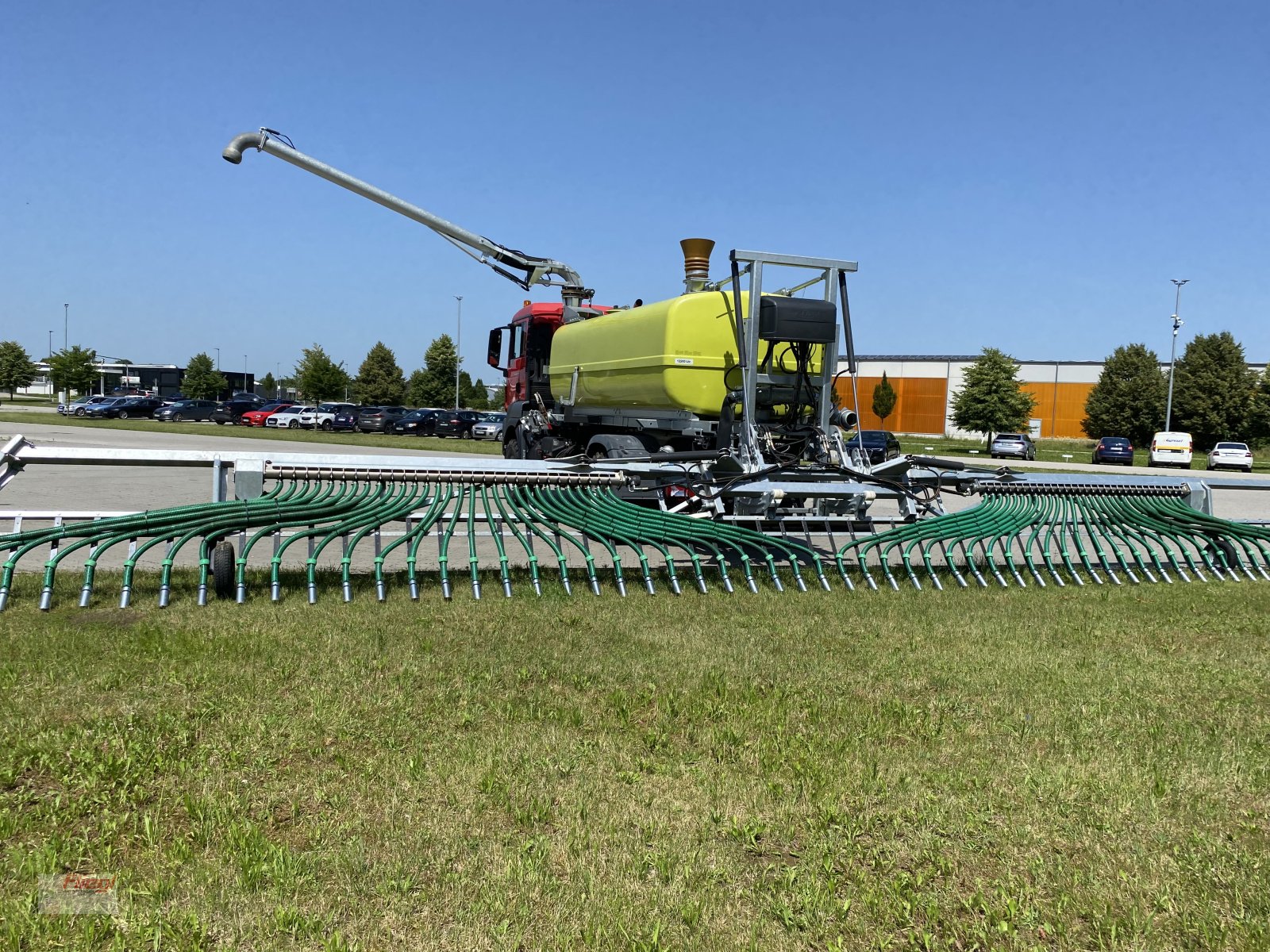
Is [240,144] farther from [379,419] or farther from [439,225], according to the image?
[379,419]

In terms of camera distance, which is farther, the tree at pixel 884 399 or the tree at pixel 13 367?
the tree at pixel 13 367

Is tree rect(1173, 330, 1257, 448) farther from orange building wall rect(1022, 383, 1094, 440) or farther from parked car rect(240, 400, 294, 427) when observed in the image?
parked car rect(240, 400, 294, 427)

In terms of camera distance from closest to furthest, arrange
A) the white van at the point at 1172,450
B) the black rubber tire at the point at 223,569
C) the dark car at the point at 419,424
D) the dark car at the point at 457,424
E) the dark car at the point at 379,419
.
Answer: the black rubber tire at the point at 223,569
the dark car at the point at 457,424
the white van at the point at 1172,450
the dark car at the point at 419,424
the dark car at the point at 379,419

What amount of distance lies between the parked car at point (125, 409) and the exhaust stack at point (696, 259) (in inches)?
1810

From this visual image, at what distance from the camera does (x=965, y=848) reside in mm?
3416

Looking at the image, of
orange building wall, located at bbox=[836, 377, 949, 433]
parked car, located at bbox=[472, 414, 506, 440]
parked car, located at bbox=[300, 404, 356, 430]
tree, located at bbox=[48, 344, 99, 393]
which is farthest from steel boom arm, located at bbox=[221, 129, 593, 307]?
tree, located at bbox=[48, 344, 99, 393]

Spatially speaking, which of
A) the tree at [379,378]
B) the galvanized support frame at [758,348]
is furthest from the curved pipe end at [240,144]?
the tree at [379,378]

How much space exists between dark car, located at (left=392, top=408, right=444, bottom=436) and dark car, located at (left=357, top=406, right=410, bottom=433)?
0.82 m

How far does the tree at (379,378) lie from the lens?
2589 inches

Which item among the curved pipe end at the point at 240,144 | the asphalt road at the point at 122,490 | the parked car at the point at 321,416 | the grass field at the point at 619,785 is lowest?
the grass field at the point at 619,785

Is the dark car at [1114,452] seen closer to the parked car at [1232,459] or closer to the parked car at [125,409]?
the parked car at [1232,459]

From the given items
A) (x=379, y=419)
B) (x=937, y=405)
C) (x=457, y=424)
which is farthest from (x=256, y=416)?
(x=937, y=405)

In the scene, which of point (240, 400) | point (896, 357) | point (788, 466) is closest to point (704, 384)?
point (788, 466)

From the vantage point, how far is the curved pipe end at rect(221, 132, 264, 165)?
15.5 m
